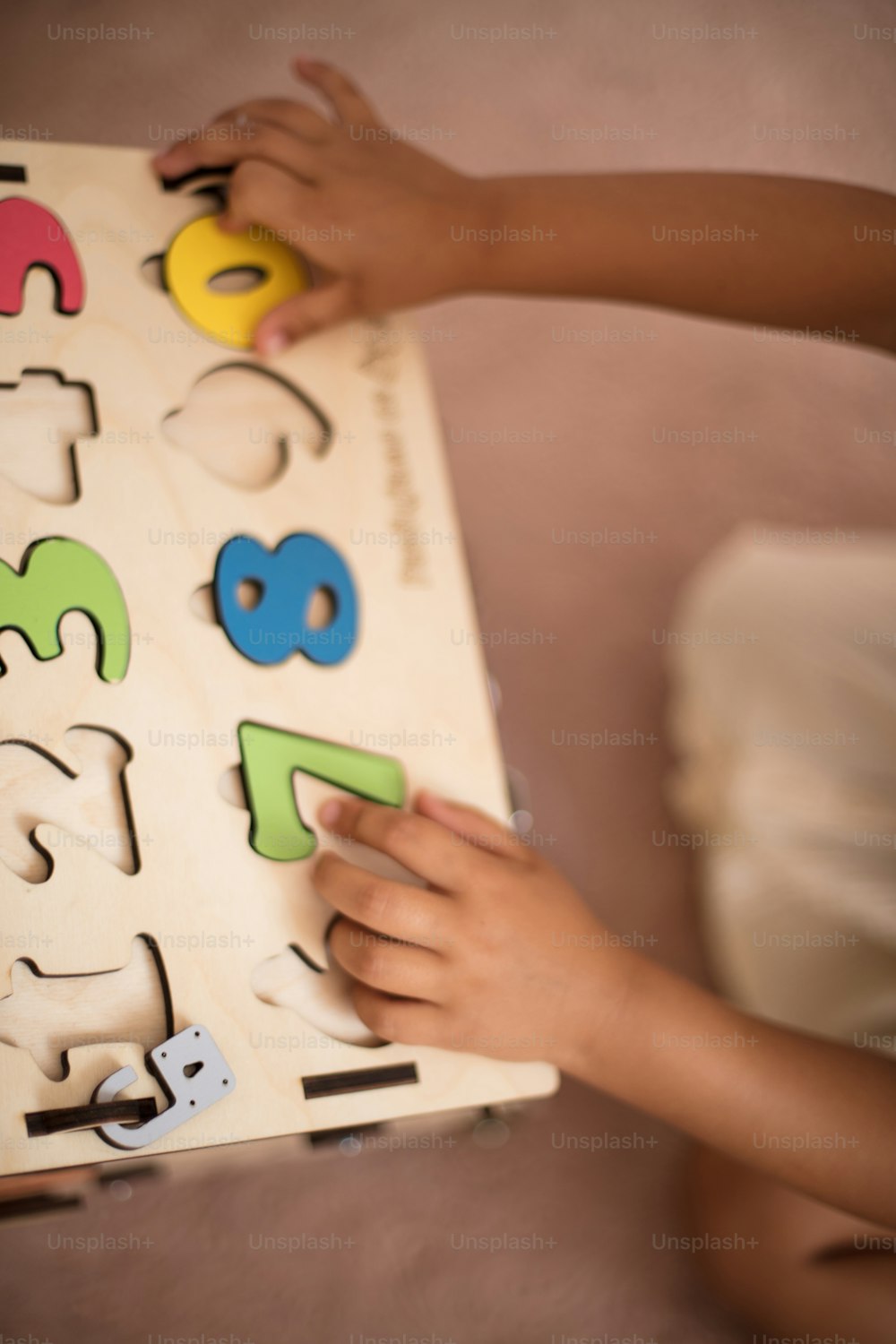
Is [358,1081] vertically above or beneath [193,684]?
beneath

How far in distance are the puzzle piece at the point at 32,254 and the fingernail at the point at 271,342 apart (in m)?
0.10

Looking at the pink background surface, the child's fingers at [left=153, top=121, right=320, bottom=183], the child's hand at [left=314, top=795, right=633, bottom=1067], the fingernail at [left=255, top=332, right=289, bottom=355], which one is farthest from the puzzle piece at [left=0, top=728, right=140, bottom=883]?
the pink background surface

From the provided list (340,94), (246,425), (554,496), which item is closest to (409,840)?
(246,425)

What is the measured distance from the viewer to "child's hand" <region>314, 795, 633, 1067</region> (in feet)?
1.51

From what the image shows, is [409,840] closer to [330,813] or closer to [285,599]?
[330,813]

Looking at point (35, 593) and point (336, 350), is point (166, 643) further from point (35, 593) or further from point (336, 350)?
point (336, 350)

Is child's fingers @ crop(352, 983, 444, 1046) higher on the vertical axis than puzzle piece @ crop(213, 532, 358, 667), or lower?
lower

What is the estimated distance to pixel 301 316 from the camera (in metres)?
0.54

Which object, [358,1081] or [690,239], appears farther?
[690,239]

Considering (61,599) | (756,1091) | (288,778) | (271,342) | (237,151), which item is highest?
(237,151)

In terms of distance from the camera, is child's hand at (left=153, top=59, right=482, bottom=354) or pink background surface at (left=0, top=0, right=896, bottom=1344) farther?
pink background surface at (left=0, top=0, right=896, bottom=1344)

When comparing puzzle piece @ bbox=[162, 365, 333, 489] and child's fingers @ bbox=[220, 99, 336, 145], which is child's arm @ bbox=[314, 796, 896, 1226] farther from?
child's fingers @ bbox=[220, 99, 336, 145]

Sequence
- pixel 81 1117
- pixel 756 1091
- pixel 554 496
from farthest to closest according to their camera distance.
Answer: pixel 554 496, pixel 756 1091, pixel 81 1117

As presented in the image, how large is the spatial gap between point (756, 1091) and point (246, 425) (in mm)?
477
